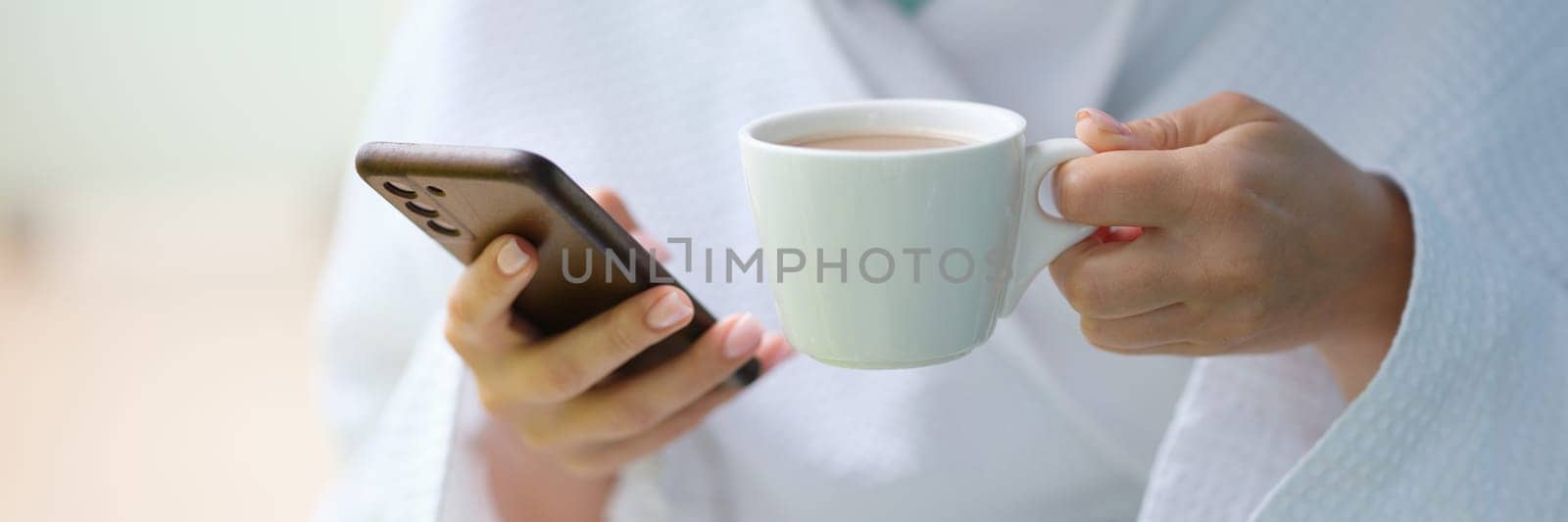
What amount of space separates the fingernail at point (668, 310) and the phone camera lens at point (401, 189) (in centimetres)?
13

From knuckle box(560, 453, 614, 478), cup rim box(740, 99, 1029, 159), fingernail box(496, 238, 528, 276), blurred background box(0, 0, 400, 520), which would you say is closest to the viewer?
Result: cup rim box(740, 99, 1029, 159)

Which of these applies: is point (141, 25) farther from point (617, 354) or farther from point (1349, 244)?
point (1349, 244)

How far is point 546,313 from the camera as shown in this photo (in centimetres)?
69

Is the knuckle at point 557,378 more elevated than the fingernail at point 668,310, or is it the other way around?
the fingernail at point 668,310

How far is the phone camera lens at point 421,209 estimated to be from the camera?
553mm

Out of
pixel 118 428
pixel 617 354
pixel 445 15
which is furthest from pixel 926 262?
pixel 118 428

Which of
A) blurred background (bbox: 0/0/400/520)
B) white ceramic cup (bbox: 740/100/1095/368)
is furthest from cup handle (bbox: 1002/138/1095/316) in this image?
blurred background (bbox: 0/0/400/520)

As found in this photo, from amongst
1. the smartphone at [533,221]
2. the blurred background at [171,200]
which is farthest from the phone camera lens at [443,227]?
the blurred background at [171,200]

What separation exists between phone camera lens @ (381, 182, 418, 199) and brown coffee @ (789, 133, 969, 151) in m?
0.15

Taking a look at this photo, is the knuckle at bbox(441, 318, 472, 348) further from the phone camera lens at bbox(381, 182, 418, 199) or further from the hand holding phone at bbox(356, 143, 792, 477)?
the phone camera lens at bbox(381, 182, 418, 199)

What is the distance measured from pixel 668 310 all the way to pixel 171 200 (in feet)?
8.09

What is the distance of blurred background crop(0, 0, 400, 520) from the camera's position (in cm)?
205

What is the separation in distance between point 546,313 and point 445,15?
0.36 m

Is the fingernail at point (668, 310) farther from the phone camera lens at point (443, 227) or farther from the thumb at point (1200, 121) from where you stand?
the thumb at point (1200, 121)
